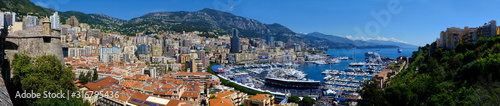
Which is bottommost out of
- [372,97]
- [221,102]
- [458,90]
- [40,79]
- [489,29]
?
[221,102]

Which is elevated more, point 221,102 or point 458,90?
point 458,90

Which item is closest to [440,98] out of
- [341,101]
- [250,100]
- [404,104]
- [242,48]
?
[404,104]

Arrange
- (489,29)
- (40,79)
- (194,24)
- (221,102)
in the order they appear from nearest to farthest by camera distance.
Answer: (40,79), (221,102), (489,29), (194,24)

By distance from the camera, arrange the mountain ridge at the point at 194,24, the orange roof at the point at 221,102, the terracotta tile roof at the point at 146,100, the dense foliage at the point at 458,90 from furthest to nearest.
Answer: the mountain ridge at the point at 194,24 < the orange roof at the point at 221,102 < the terracotta tile roof at the point at 146,100 < the dense foliage at the point at 458,90

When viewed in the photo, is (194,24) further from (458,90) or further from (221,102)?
(458,90)

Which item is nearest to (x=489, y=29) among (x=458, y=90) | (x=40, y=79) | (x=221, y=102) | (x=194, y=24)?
(x=458, y=90)

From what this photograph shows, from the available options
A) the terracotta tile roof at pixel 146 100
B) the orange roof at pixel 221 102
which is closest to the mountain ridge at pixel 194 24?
the terracotta tile roof at pixel 146 100

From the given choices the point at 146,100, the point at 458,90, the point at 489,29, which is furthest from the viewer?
the point at 489,29

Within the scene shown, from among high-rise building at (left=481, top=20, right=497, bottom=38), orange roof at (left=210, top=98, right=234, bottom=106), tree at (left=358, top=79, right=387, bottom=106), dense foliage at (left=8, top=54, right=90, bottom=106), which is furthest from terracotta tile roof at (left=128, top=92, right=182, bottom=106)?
high-rise building at (left=481, top=20, right=497, bottom=38)

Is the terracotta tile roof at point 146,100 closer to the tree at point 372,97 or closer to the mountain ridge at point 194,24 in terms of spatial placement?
the tree at point 372,97

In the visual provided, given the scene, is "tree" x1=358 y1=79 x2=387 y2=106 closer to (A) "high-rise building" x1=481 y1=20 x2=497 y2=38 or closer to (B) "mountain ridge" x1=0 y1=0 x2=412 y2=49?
(A) "high-rise building" x1=481 y1=20 x2=497 y2=38
